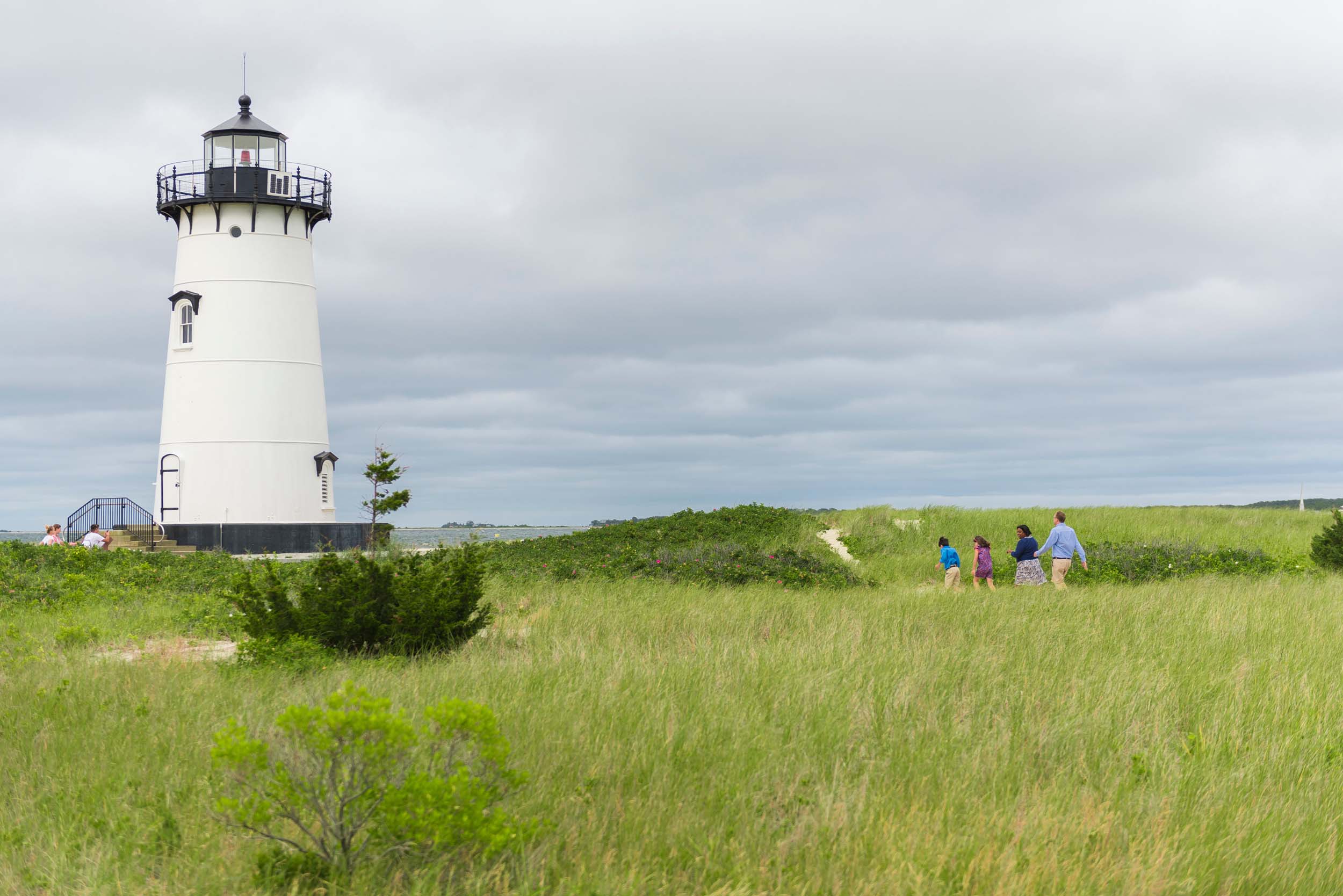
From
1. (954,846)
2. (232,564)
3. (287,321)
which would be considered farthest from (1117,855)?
(287,321)

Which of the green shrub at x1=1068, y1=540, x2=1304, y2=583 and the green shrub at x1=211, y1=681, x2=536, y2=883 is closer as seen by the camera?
the green shrub at x1=211, y1=681, x2=536, y2=883

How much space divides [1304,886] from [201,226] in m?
32.1

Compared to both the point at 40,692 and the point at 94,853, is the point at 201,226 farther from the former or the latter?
the point at 94,853

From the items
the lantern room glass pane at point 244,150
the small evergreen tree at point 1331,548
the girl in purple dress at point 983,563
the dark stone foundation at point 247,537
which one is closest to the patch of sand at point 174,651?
the girl in purple dress at point 983,563

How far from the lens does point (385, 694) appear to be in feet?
25.0

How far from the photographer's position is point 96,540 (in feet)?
89.7

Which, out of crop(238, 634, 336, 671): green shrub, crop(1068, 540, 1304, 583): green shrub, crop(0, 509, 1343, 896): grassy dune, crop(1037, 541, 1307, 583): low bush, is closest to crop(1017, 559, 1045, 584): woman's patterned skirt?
crop(1037, 541, 1307, 583): low bush

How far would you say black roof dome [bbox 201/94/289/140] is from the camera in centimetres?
3105

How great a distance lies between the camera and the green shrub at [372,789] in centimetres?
444

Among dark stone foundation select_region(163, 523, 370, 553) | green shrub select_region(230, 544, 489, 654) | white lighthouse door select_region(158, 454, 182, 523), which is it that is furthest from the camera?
white lighthouse door select_region(158, 454, 182, 523)

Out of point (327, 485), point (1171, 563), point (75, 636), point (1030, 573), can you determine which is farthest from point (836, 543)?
point (75, 636)

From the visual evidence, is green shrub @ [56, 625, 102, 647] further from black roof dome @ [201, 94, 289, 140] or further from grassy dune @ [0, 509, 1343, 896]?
black roof dome @ [201, 94, 289, 140]

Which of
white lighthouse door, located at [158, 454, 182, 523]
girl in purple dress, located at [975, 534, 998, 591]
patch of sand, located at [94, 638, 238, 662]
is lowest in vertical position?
patch of sand, located at [94, 638, 238, 662]

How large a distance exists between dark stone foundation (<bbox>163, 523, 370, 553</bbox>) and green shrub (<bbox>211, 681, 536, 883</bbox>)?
25.5 metres
